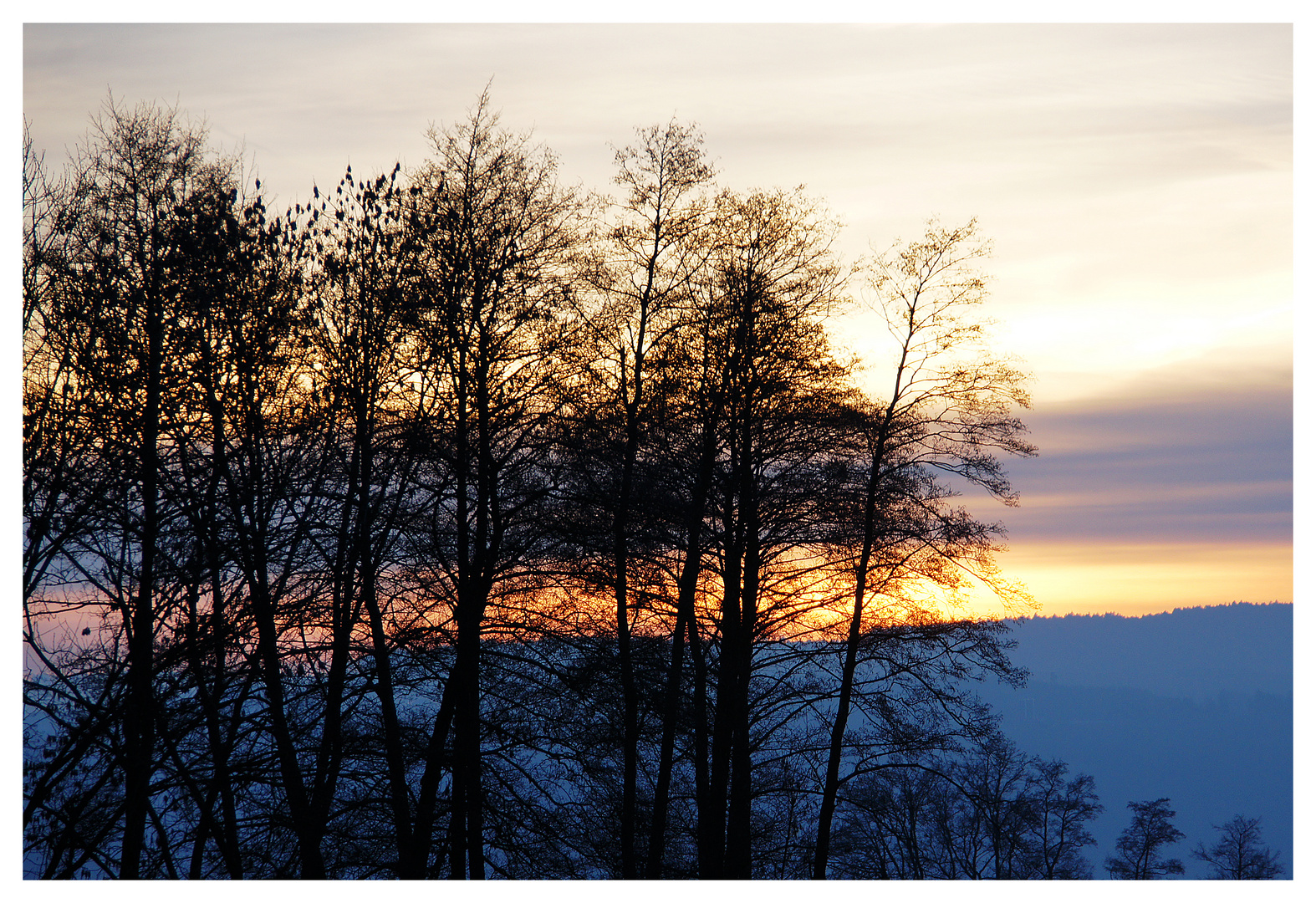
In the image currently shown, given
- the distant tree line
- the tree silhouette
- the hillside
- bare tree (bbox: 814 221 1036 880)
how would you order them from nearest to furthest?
the distant tree line → bare tree (bbox: 814 221 1036 880) → the tree silhouette → the hillside

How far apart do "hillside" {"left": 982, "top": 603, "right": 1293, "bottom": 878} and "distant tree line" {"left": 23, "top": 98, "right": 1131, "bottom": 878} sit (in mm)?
32809

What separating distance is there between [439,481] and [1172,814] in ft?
86.9

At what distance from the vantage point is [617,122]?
1343 cm

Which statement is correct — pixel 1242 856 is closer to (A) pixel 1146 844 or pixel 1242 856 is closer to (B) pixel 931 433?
(A) pixel 1146 844

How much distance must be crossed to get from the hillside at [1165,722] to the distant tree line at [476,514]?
108 ft

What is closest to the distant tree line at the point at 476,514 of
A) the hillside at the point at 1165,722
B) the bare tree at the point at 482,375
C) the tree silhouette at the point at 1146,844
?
the bare tree at the point at 482,375

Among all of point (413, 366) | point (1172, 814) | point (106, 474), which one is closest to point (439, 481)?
point (413, 366)

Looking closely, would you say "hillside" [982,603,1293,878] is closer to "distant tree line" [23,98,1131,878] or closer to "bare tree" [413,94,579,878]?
"distant tree line" [23,98,1131,878]

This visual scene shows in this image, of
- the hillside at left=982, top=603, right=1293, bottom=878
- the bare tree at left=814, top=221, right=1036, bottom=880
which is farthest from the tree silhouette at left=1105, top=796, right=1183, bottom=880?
the bare tree at left=814, top=221, right=1036, bottom=880

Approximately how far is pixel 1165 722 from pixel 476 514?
10937 centimetres

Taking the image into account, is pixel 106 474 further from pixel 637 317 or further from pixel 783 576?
pixel 783 576

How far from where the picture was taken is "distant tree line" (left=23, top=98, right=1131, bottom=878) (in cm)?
981

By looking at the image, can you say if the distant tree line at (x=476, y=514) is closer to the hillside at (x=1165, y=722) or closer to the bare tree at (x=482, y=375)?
the bare tree at (x=482, y=375)

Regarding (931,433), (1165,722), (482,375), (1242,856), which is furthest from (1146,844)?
(1165,722)
